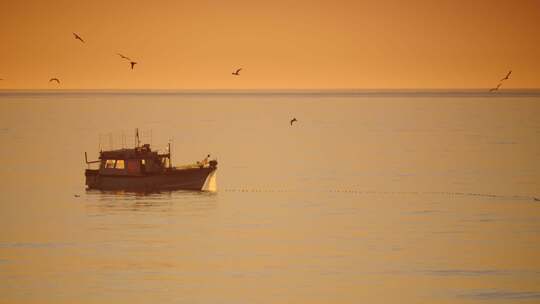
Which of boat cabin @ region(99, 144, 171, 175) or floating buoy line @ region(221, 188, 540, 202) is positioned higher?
boat cabin @ region(99, 144, 171, 175)

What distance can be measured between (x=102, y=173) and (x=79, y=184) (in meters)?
10.8

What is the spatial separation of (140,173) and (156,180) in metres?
1.21

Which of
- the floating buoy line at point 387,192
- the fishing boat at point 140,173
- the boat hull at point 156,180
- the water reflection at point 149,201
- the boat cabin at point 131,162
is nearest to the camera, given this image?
the water reflection at point 149,201

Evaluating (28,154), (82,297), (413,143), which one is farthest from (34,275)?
(413,143)

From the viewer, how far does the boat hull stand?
77750 millimetres

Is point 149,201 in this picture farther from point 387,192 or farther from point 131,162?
point 387,192

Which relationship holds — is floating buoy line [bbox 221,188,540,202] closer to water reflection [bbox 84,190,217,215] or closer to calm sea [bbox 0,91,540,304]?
calm sea [bbox 0,91,540,304]

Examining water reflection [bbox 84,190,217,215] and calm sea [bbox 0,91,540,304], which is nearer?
calm sea [bbox 0,91,540,304]

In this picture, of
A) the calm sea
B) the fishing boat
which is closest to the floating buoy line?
the calm sea

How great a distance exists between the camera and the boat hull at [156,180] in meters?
77.8

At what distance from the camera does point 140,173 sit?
77.5 m

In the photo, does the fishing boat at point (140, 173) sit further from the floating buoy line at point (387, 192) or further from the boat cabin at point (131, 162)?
the floating buoy line at point (387, 192)

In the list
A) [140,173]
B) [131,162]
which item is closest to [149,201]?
[140,173]

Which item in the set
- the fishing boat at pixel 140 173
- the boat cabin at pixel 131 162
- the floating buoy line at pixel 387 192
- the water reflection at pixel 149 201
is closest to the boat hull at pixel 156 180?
the fishing boat at pixel 140 173
